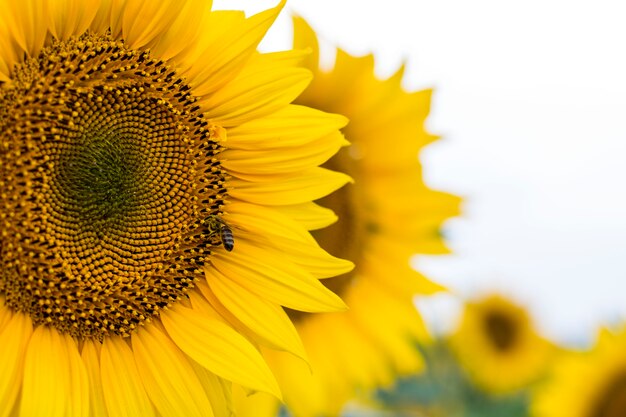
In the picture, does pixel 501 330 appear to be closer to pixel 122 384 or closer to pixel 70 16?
pixel 122 384

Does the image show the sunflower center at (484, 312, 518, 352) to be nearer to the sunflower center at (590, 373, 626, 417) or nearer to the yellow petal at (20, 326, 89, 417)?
the sunflower center at (590, 373, 626, 417)

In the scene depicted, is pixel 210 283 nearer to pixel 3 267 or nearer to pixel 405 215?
pixel 3 267

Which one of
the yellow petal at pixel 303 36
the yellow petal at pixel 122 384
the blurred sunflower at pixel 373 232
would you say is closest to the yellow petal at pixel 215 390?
the yellow petal at pixel 122 384

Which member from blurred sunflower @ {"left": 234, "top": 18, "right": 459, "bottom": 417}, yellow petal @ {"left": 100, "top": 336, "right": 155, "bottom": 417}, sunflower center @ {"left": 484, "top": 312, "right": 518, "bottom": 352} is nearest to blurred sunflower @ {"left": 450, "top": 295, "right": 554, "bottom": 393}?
sunflower center @ {"left": 484, "top": 312, "right": 518, "bottom": 352}

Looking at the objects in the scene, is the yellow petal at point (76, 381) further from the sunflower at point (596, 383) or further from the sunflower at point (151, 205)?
the sunflower at point (596, 383)

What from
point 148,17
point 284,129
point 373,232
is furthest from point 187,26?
point 373,232

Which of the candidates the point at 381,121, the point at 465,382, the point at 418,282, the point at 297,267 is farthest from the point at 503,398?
the point at 297,267
